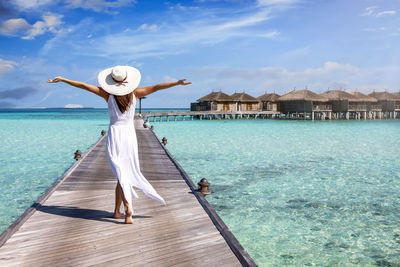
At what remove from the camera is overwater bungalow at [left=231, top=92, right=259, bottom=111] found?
57.6 metres

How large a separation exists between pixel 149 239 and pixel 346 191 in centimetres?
756

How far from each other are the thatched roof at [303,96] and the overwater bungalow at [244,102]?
804 centimetres

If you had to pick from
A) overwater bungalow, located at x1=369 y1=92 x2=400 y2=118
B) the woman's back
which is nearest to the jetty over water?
the woman's back

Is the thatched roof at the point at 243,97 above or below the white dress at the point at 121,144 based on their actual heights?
above

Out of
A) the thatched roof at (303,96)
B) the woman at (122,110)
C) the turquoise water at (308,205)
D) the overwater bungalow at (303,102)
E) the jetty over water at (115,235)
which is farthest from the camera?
the overwater bungalow at (303,102)

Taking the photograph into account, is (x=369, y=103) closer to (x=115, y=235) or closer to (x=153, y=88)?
(x=153, y=88)

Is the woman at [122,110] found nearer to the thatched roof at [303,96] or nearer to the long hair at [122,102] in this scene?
the long hair at [122,102]

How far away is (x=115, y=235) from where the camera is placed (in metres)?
3.91

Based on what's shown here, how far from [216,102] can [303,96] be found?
15158mm

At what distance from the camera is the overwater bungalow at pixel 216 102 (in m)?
56.3

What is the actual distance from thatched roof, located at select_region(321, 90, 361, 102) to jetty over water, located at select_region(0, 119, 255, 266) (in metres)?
53.8

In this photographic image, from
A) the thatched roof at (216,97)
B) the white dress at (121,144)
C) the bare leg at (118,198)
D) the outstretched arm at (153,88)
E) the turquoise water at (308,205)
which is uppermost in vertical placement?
the thatched roof at (216,97)

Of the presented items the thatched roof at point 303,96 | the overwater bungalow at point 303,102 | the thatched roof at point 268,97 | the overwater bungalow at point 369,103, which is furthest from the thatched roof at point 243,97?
the overwater bungalow at point 369,103

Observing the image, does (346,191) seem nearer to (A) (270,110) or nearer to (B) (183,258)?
(B) (183,258)
